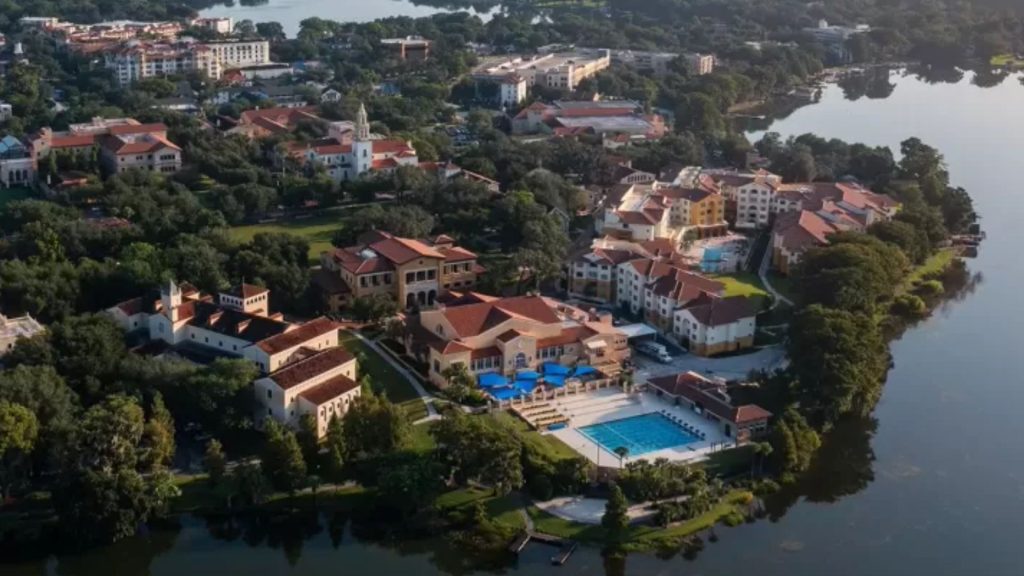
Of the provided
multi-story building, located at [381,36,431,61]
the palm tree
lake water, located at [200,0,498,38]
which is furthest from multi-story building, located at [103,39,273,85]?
the palm tree

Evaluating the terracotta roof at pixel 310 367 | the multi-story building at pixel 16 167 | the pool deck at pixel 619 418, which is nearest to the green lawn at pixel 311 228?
the multi-story building at pixel 16 167

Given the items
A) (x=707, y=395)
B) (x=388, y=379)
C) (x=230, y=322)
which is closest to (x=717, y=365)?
(x=707, y=395)

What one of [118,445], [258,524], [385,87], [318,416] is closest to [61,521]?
[118,445]

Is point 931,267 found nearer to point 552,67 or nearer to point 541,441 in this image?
point 541,441

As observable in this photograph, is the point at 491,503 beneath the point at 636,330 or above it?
beneath

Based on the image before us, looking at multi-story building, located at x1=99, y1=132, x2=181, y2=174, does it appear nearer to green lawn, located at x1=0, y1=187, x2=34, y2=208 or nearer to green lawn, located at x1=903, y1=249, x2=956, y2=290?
green lawn, located at x1=0, y1=187, x2=34, y2=208

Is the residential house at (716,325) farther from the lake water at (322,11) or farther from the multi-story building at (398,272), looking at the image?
the lake water at (322,11)

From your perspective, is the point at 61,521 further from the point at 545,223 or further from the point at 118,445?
the point at 545,223
